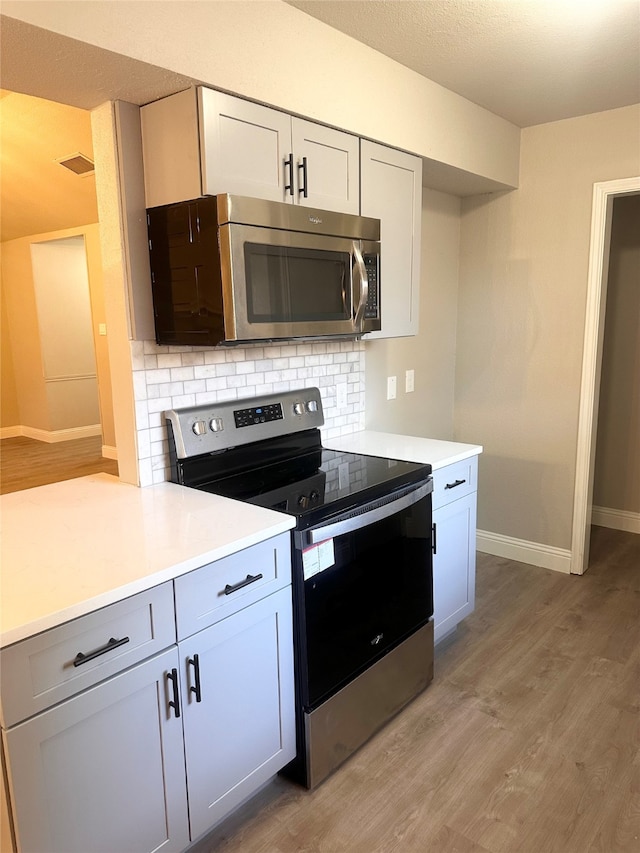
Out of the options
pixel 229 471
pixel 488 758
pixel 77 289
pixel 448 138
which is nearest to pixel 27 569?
pixel 229 471

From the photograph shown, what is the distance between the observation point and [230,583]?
1.62 meters

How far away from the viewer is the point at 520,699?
Result: 92.8 inches

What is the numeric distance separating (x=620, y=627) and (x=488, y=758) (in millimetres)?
1172

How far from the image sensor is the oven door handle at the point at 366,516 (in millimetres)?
1840

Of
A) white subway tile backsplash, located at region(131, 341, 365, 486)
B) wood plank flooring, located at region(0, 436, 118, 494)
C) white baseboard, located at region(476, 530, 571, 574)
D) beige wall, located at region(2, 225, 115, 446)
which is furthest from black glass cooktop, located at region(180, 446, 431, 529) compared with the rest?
beige wall, located at region(2, 225, 115, 446)

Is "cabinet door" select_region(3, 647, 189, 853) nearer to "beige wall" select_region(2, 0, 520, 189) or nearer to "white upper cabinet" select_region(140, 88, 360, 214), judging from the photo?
"white upper cabinet" select_region(140, 88, 360, 214)

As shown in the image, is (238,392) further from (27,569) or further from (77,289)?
(77,289)

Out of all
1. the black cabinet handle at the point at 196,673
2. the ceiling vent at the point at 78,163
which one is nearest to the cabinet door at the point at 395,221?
the black cabinet handle at the point at 196,673

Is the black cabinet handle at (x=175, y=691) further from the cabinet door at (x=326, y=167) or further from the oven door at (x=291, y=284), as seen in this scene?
the cabinet door at (x=326, y=167)

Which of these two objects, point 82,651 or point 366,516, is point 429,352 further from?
point 82,651

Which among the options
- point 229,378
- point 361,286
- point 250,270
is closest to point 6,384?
point 229,378

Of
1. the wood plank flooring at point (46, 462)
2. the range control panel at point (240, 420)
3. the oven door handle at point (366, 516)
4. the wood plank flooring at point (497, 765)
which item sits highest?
the range control panel at point (240, 420)

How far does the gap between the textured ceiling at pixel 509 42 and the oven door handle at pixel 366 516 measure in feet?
5.13

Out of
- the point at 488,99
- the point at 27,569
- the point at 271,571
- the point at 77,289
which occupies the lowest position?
the point at 271,571
